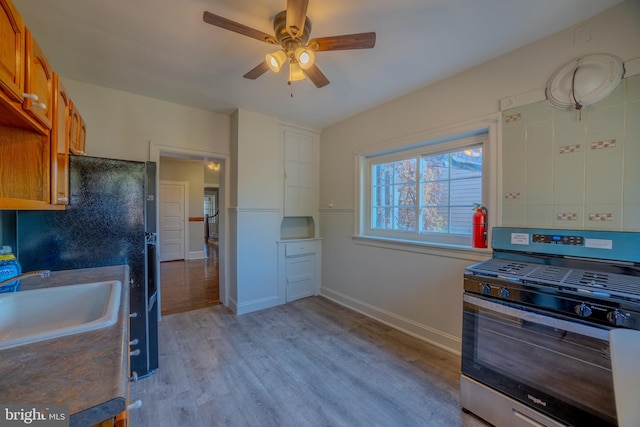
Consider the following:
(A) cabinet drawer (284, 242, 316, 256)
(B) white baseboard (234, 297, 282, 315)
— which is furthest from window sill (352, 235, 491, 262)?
(B) white baseboard (234, 297, 282, 315)

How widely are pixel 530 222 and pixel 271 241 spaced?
2768 mm

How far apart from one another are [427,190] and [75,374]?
2844 millimetres

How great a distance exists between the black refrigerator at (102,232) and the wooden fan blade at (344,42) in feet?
5.13

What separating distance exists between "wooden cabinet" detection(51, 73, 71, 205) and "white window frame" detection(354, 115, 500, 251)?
2697mm

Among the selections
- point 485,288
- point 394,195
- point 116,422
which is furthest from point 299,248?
point 116,422

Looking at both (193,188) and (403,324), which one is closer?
(403,324)

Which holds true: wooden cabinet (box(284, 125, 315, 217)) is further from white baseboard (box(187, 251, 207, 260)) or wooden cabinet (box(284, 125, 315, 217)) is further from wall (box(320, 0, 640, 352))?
white baseboard (box(187, 251, 207, 260))

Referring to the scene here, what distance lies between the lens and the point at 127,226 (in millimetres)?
1903

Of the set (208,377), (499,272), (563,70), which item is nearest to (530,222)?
(499,272)

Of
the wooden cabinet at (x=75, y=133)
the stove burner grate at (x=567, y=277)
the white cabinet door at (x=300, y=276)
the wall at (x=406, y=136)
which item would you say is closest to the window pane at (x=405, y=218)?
the wall at (x=406, y=136)

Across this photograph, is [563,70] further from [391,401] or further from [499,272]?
[391,401]

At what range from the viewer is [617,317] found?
1132mm

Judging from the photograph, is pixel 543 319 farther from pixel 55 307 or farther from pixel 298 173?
pixel 298 173

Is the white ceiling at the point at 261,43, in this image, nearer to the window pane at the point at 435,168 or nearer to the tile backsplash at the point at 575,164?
the tile backsplash at the point at 575,164
